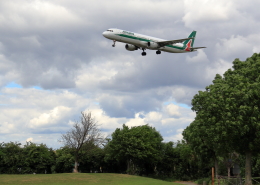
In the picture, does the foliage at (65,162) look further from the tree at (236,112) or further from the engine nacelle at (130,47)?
the tree at (236,112)

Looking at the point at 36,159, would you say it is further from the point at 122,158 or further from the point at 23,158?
the point at 122,158

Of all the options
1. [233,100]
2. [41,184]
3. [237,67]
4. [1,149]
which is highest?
[237,67]

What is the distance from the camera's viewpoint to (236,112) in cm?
2831

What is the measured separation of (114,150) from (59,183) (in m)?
21.4

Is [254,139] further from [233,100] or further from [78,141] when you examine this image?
[78,141]

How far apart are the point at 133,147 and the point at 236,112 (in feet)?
93.7

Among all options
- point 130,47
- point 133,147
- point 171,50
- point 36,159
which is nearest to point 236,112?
point 130,47

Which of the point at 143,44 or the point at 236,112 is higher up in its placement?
the point at 143,44

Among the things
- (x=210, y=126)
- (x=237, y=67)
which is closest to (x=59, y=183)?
(x=210, y=126)

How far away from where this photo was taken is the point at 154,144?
58.4 metres

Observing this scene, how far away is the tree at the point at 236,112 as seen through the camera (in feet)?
91.7

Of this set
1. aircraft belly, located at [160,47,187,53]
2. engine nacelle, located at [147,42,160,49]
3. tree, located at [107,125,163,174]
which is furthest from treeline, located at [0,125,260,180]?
engine nacelle, located at [147,42,160,49]

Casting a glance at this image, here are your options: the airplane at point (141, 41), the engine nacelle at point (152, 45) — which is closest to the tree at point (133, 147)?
the airplane at point (141, 41)

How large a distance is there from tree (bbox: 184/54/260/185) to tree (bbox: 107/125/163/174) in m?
22.4
